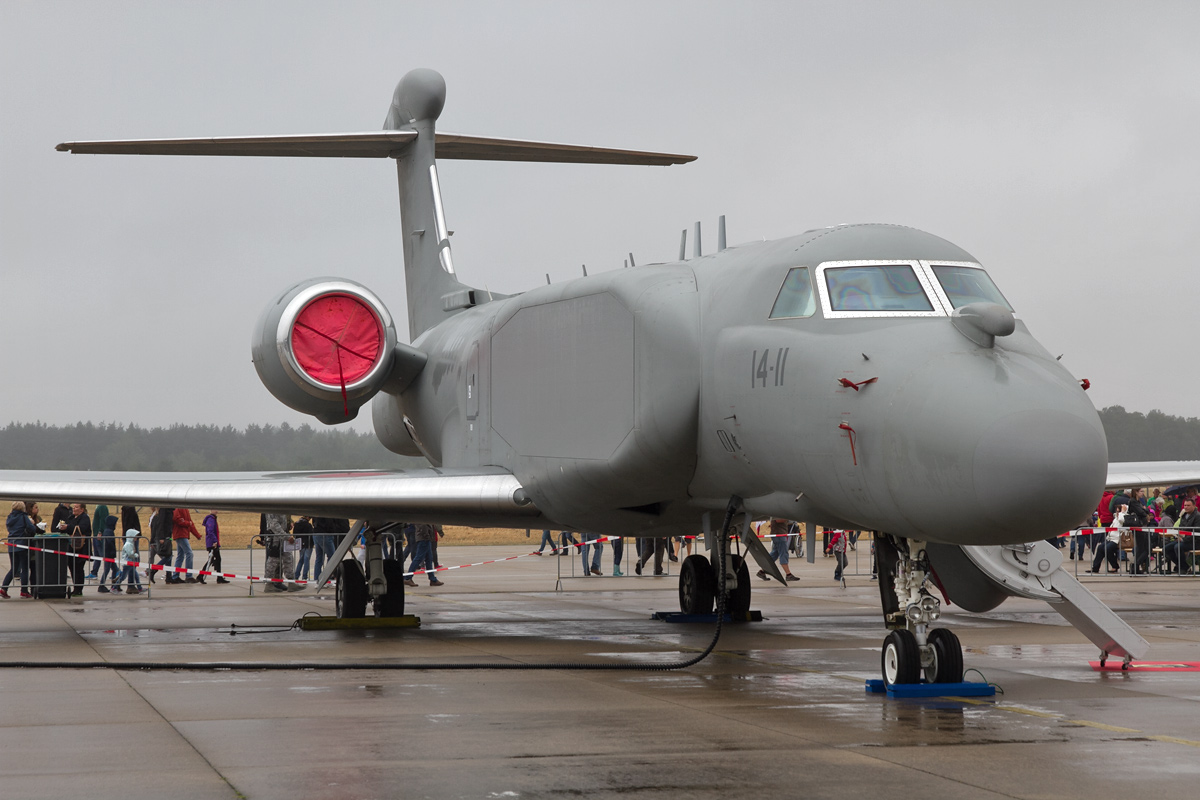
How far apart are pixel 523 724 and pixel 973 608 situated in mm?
4559

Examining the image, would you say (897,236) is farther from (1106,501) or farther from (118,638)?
(1106,501)

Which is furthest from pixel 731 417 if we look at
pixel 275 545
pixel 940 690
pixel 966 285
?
pixel 275 545

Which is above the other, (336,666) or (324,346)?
(324,346)

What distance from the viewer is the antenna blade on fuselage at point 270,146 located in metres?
17.6

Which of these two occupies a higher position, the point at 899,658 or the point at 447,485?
the point at 447,485

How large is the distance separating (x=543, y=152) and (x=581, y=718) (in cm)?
1310

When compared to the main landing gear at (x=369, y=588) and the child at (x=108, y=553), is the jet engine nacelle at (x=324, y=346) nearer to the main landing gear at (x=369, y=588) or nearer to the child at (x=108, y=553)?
the main landing gear at (x=369, y=588)

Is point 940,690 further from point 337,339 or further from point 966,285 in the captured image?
point 337,339

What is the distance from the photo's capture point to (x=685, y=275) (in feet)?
40.1

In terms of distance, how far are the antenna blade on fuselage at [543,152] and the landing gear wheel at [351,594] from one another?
7173 mm

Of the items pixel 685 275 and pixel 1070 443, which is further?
pixel 685 275

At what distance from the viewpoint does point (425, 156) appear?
20281 millimetres

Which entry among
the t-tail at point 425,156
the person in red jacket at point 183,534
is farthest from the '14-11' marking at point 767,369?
the person in red jacket at point 183,534

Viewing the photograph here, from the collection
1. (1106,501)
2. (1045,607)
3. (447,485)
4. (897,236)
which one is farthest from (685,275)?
(1106,501)
